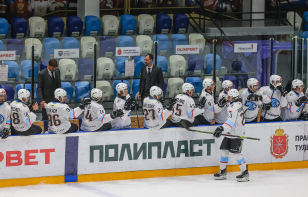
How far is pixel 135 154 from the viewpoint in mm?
7328

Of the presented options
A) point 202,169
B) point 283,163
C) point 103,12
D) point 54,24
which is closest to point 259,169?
point 283,163

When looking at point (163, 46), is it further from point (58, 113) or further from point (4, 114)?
point (4, 114)

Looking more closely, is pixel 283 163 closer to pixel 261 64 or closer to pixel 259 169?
pixel 259 169

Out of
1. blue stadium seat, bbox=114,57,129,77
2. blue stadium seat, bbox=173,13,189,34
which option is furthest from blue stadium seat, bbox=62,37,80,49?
blue stadium seat, bbox=173,13,189,34

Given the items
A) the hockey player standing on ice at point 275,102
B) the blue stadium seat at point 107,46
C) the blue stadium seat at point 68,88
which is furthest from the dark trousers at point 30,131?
the hockey player standing on ice at point 275,102

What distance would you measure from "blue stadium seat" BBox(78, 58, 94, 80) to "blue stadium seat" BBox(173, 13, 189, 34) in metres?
3.73

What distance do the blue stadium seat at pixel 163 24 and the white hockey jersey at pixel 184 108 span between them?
4346 mm

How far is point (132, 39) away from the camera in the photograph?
948 cm

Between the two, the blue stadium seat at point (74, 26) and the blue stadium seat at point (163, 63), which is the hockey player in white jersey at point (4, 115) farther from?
the blue stadium seat at point (74, 26)

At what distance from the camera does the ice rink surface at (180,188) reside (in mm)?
6559

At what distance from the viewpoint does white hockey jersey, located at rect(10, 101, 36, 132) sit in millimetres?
6898

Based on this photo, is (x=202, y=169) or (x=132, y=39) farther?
(x=132, y=39)

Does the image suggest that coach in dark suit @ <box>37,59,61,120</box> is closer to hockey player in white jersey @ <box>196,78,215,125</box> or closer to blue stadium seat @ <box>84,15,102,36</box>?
hockey player in white jersey @ <box>196,78,215,125</box>

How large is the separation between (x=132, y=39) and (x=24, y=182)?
3.67 m
